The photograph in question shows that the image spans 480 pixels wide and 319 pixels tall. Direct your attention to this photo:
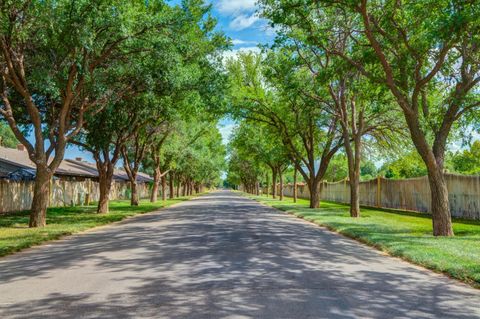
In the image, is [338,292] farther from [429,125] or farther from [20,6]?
[20,6]

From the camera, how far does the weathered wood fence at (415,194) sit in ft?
65.5

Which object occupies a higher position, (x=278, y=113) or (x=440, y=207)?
(x=278, y=113)

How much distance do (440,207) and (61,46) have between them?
13364 mm

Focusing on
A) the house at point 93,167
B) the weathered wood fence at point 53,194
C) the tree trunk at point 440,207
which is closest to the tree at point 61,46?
the weathered wood fence at point 53,194

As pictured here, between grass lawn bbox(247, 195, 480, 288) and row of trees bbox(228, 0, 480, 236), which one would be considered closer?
grass lawn bbox(247, 195, 480, 288)

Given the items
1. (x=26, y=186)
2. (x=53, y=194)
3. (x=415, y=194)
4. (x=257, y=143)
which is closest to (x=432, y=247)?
(x=415, y=194)

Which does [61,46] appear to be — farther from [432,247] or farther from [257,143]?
[257,143]

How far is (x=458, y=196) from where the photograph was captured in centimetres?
2086

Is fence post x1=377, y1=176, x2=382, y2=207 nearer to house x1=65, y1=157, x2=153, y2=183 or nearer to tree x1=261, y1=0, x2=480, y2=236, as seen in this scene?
tree x1=261, y1=0, x2=480, y2=236

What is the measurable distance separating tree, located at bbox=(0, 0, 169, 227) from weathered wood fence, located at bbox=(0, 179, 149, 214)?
26.0ft

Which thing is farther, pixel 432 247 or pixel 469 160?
pixel 469 160

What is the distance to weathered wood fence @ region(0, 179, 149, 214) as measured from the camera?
2477 centimetres

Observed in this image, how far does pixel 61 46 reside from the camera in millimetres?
14875

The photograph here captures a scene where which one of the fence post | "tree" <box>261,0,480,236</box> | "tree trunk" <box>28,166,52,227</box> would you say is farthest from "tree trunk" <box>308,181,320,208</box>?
"tree trunk" <box>28,166,52,227</box>
